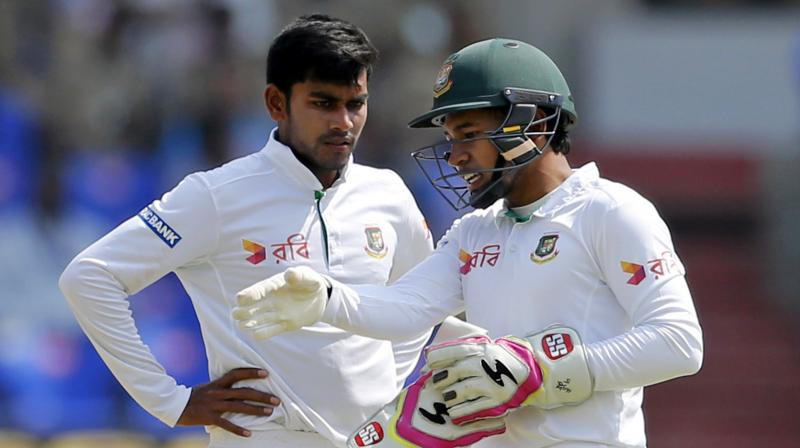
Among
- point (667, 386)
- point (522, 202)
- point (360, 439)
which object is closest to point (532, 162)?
point (522, 202)

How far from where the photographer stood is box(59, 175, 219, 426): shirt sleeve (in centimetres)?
440

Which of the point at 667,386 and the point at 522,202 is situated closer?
the point at 522,202

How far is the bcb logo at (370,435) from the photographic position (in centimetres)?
399

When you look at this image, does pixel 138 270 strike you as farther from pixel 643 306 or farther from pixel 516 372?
pixel 643 306

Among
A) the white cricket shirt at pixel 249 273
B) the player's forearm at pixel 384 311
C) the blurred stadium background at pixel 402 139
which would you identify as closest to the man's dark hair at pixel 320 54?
the white cricket shirt at pixel 249 273

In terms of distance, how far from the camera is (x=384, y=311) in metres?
4.05

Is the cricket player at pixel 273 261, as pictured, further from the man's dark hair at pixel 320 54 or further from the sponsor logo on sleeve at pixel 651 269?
the sponsor logo on sleeve at pixel 651 269

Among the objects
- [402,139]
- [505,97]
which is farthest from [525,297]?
[402,139]

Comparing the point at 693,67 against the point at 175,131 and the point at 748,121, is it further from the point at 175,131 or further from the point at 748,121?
the point at 175,131

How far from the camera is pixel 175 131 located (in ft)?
33.6

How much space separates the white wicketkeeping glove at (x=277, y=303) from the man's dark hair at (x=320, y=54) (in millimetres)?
844

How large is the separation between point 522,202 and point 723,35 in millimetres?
A: 8175

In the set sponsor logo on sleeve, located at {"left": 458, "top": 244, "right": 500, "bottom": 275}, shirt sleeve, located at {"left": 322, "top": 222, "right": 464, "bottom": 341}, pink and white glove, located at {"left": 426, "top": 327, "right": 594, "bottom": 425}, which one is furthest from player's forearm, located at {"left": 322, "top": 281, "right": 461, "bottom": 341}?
pink and white glove, located at {"left": 426, "top": 327, "right": 594, "bottom": 425}

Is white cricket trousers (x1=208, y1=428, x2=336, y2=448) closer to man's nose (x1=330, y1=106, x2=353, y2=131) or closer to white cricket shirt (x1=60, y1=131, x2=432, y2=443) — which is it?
white cricket shirt (x1=60, y1=131, x2=432, y2=443)
